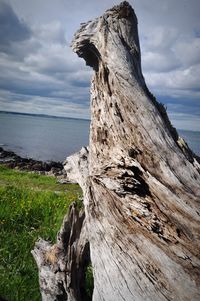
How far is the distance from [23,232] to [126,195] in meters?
4.45

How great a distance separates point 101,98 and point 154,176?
50.5 inches

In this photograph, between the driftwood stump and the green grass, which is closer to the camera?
the driftwood stump

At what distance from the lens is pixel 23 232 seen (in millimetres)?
6957

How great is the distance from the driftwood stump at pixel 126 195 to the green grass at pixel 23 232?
0.73 m

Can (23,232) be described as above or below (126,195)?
below

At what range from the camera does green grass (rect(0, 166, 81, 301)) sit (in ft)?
15.4

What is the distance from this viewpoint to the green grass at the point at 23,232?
15.4 feet

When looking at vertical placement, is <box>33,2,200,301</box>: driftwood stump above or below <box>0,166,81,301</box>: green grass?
above

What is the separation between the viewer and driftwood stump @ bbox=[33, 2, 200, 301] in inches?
115

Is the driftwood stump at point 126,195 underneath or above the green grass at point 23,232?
above

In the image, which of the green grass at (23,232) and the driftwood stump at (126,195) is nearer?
the driftwood stump at (126,195)

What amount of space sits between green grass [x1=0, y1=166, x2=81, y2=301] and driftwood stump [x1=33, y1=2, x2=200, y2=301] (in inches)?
28.6

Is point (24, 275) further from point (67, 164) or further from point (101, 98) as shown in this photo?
point (101, 98)

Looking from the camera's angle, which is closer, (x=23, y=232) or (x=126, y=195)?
(x=126, y=195)
